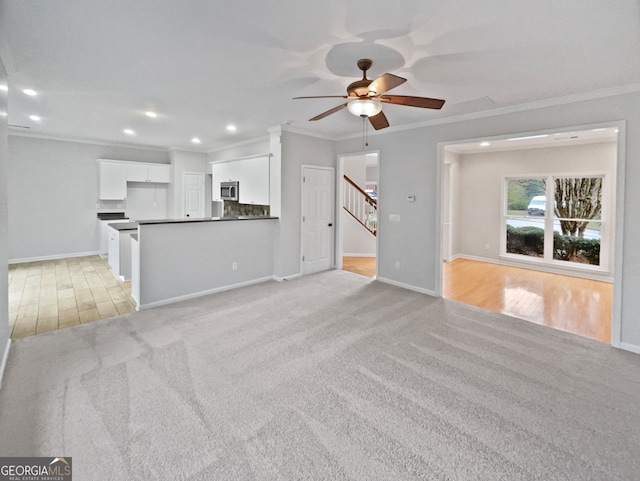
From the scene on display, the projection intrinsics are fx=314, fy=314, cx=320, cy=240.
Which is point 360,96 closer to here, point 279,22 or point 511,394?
point 279,22

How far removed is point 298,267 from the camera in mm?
5676

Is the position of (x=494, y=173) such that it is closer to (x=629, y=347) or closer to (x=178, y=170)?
(x=629, y=347)

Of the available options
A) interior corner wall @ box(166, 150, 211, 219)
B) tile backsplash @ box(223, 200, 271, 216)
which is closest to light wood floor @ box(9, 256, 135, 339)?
interior corner wall @ box(166, 150, 211, 219)

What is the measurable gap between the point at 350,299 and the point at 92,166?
6277 millimetres

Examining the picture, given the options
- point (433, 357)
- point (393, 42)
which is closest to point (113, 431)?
point (433, 357)

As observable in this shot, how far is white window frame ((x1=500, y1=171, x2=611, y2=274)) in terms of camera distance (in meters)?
5.57

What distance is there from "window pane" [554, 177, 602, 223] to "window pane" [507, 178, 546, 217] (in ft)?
0.83

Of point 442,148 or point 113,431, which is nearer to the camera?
point 113,431

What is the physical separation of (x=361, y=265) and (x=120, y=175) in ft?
18.5

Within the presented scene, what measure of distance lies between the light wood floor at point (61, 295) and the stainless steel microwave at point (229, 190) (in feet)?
8.05

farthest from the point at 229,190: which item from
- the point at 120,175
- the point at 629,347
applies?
the point at 629,347

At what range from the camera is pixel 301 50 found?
8.09 ft

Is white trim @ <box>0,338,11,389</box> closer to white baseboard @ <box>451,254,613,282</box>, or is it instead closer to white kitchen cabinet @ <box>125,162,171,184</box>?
white kitchen cabinet @ <box>125,162,171,184</box>

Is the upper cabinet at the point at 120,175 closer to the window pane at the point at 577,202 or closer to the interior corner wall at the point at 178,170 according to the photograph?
the interior corner wall at the point at 178,170
